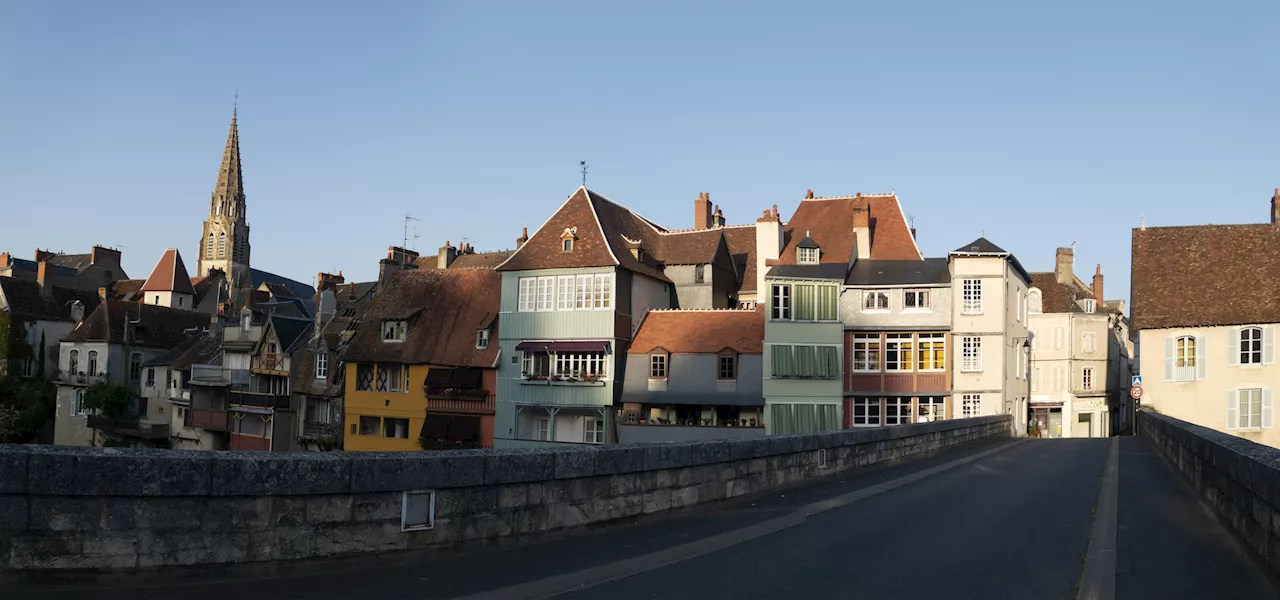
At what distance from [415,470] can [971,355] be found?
43.3 m

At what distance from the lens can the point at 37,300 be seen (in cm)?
7956

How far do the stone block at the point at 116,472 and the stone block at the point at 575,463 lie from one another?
3.59 meters

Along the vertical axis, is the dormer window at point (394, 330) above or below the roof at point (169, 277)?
below

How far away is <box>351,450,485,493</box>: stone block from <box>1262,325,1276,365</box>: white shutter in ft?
133

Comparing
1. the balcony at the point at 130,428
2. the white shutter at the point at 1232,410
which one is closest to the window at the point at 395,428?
the balcony at the point at 130,428

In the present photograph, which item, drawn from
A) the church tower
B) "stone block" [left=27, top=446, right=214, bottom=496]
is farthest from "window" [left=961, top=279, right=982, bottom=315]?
the church tower

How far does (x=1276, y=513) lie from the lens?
8.65m

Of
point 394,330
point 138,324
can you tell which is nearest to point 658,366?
point 394,330

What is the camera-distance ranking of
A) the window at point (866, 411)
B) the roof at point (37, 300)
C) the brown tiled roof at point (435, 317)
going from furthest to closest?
the roof at point (37, 300) < the brown tiled roof at point (435, 317) < the window at point (866, 411)

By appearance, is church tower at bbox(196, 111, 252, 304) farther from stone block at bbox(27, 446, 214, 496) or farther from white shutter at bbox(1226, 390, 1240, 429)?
stone block at bbox(27, 446, 214, 496)

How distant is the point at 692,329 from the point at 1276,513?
4058 cm

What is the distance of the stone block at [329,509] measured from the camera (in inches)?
316

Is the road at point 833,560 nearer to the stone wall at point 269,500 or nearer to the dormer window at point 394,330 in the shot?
the stone wall at point 269,500

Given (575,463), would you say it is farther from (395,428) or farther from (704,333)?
(395,428)
